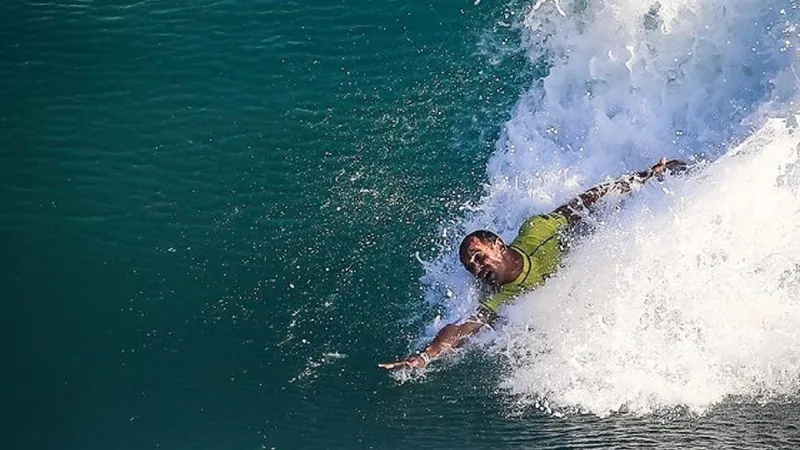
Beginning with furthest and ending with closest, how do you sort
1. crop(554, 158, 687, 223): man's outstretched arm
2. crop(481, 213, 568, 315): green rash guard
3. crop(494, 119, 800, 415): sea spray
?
crop(554, 158, 687, 223): man's outstretched arm
crop(481, 213, 568, 315): green rash guard
crop(494, 119, 800, 415): sea spray

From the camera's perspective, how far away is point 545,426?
718 cm

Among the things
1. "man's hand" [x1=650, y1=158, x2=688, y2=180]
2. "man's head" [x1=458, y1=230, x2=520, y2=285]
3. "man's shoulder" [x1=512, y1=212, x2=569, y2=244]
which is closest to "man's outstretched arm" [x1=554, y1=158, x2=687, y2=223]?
"man's hand" [x1=650, y1=158, x2=688, y2=180]

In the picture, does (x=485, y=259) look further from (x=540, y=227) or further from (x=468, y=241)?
(x=540, y=227)

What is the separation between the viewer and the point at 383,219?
9.27 meters

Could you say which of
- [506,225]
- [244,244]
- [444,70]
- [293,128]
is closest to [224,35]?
[293,128]

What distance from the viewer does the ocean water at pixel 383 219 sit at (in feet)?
24.3

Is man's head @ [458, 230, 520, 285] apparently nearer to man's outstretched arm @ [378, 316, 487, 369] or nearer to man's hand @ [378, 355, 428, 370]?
man's outstretched arm @ [378, 316, 487, 369]

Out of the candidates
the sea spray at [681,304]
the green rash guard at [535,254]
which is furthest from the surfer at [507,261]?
the sea spray at [681,304]

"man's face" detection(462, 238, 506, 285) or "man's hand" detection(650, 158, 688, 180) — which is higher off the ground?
"man's hand" detection(650, 158, 688, 180)

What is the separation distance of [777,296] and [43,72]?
9.15 m

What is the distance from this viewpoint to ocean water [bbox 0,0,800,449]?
742cm

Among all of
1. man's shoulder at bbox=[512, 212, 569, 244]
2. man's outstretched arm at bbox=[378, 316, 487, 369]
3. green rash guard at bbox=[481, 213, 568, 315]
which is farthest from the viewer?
man's shoulder at bbox=[512, 212, 569, 244]

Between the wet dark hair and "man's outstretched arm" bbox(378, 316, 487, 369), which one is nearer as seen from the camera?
the wet dark hair

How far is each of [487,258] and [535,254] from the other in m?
0.62
